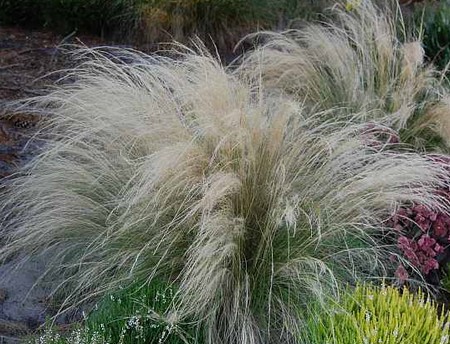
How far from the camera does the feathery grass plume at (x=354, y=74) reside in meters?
3.91

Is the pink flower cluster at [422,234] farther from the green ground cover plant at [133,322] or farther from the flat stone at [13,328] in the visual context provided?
the flat stone at [13,328]

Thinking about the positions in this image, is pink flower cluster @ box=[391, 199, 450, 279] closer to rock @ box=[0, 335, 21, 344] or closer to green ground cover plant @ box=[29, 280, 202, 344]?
green ground cover plant @ box=[29, 280, 202, 344]

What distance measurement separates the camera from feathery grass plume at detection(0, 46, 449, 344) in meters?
2.56

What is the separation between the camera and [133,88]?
10.6ft

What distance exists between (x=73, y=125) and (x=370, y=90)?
1.72 m

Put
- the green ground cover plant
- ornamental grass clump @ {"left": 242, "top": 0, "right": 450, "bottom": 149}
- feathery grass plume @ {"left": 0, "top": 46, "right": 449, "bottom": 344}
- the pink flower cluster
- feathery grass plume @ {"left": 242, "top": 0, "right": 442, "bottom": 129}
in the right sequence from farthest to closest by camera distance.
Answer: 1. feathery grass plume @ {"left": 242, "top": 0, "right": 442, "bottom": 129}
2. ornamental grass clump @ {"left": 242, "top": 0, "right": 450, "bottom": 149}
3. the pink flower cluster
4. feathery grass plume @ {"left": 0, "top": 46, "right": 449, "bottom": 344}
5. the green ground cover plant

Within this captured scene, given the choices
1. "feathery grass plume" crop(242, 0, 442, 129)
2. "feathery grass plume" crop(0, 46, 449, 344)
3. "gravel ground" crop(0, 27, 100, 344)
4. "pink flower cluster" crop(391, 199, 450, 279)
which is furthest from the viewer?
"feathery grass plume" crop(242, 0, 442, 129)

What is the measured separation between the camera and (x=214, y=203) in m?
2.61

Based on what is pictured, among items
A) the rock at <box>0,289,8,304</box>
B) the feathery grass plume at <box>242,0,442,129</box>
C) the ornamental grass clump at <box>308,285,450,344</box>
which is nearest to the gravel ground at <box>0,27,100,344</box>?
the rock at <box>0,289,8,304</box>

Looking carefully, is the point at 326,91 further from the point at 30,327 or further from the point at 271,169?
the point at 30,327

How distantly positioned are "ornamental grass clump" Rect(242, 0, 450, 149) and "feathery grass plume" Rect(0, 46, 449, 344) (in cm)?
57

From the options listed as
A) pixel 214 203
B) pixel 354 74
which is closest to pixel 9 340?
pixel 214 203

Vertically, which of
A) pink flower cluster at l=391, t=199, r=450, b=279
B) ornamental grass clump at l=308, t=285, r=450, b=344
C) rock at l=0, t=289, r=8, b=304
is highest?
ornamental grass clump at l=308, t=285, r=450, b=344

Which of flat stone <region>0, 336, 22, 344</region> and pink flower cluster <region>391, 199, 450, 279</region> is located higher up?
pink flower cluster <region>391, 199, 450, 279</region>
